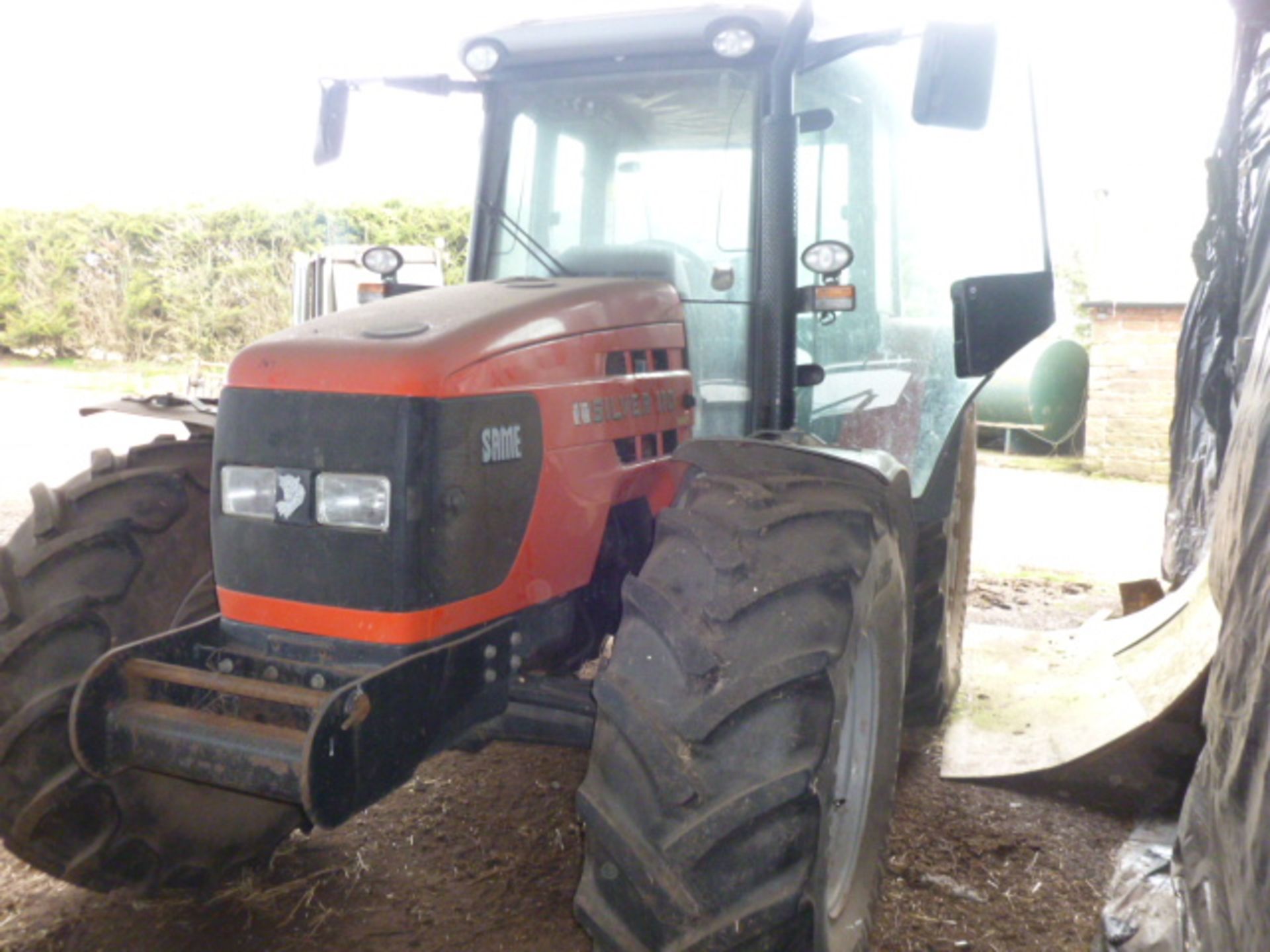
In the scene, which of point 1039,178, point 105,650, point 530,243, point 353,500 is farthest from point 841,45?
point 105,650

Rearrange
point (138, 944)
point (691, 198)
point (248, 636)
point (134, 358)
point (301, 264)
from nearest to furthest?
point (248, 636), point (138, 944), point (691, 198), point (301, 264), point (134, 358)

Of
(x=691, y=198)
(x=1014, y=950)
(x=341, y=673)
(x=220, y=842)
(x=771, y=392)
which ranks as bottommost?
(x=1014, y=950)

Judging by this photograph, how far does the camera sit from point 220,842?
292 centimetres

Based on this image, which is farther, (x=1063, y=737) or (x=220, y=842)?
(x=1063, y=737)

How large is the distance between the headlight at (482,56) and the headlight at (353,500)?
4.65ft

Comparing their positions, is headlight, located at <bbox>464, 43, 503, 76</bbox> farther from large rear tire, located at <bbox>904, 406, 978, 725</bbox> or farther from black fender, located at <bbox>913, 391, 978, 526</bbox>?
large rear tire, located at <bbox>904, 406, 978, 725</bbox>

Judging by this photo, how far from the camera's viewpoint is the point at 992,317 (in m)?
3.22

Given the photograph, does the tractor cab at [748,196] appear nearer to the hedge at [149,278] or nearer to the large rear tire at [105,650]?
the large rear tire at [105,650]

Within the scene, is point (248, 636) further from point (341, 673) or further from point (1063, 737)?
point (1063, 737)

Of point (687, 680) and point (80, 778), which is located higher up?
point (687, 680)

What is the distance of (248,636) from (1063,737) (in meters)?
2.73

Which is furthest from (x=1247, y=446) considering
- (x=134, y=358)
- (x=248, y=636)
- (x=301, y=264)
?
(x=134, y=358)

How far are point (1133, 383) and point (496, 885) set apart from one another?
9.83 meters

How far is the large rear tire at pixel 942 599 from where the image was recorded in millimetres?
3754
